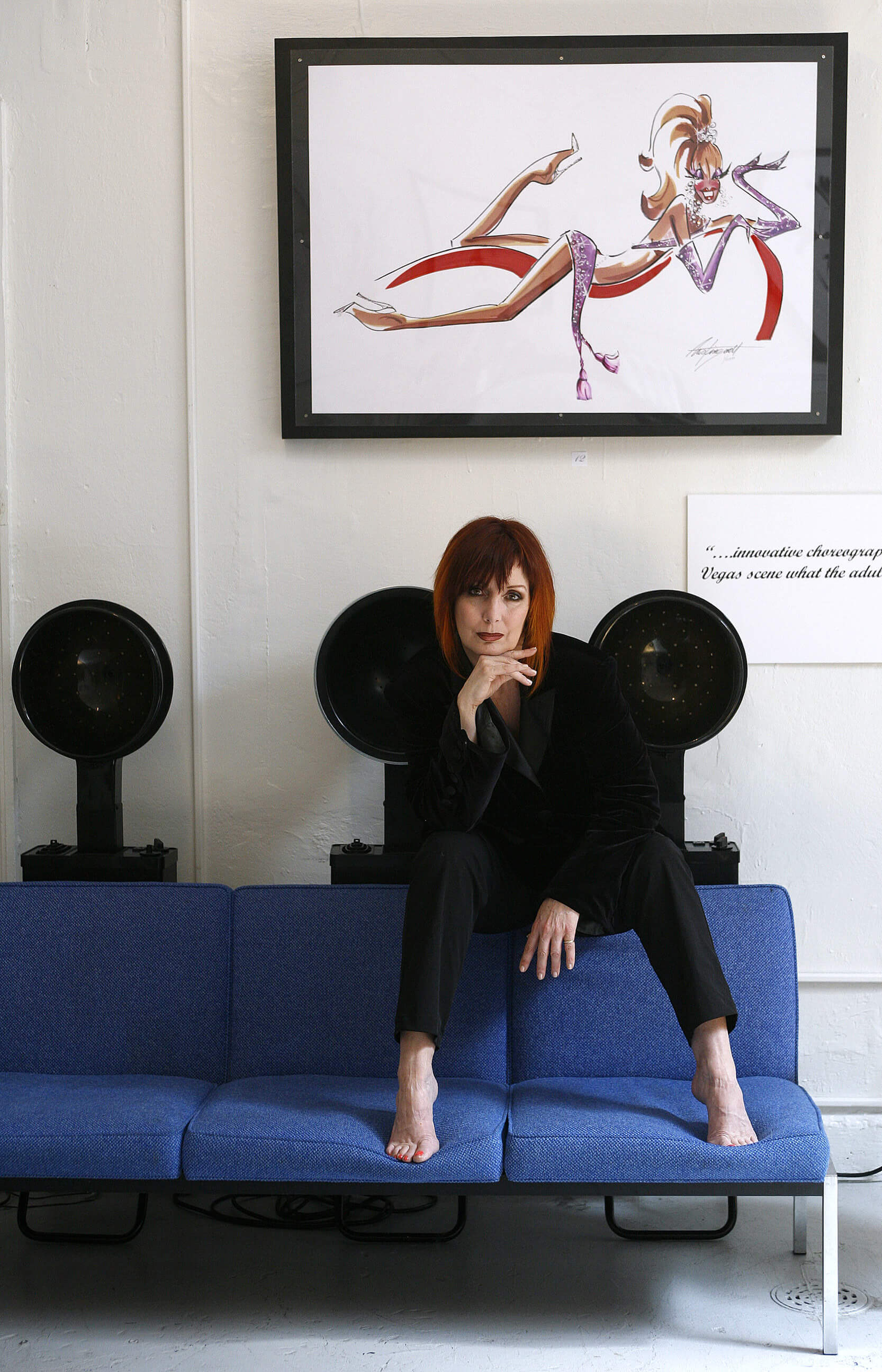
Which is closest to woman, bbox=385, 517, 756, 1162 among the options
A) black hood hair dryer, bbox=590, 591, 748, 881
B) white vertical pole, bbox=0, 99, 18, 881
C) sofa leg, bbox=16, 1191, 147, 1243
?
black hood hair dryer, bbox=590, 591, 748, 881

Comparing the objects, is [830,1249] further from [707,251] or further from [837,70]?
[837,70]

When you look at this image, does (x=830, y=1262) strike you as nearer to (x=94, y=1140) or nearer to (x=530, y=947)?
(x=530, y=947)

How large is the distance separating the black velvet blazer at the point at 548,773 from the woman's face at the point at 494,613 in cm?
9

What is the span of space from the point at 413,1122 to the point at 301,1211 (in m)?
0.65

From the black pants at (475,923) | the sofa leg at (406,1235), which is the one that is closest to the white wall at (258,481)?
the black pants at (475,923)

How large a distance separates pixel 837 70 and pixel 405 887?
2.07 meters

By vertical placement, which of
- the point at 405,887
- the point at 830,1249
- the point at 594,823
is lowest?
the point at 830,1249

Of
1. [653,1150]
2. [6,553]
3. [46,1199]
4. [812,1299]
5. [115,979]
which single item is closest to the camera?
[653,1150]

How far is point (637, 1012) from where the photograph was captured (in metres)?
2.09

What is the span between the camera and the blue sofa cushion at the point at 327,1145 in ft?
5.66

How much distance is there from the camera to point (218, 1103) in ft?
6.15

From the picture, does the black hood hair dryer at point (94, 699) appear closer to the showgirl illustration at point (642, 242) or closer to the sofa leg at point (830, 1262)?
the showgirl illustration at point (642, 242)

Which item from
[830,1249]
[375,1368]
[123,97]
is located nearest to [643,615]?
[830,1249]

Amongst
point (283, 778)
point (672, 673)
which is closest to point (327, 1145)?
point (283, 778)
